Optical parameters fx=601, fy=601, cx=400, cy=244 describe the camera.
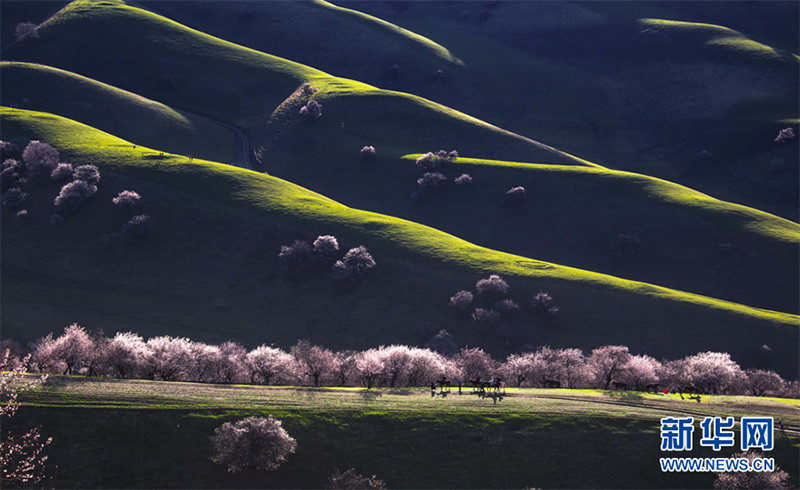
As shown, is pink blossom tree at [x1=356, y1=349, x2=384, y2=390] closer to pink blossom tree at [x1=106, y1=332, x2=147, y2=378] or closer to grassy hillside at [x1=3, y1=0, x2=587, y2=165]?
pink blossom tree at [x1=106, y1=332, x2=147, y2=378]

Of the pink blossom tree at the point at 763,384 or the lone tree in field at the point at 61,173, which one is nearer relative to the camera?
the pink blossom tree at the point at 763,384

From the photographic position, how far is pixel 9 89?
15275cm

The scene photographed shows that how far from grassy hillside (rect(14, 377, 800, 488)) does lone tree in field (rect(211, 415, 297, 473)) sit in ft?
2.86

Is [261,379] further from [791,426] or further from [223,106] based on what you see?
[223,106]

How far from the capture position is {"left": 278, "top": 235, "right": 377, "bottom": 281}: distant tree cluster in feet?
320

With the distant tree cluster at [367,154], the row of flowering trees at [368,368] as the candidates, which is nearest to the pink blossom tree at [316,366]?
the row of flowering trees at [368,368]

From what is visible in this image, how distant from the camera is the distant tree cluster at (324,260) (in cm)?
9756

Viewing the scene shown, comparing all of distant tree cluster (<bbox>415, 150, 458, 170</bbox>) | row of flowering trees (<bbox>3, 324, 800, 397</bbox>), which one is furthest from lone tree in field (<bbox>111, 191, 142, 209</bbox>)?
distant tree cluster (<bbox>415, 150, 458, 170</bbox>)

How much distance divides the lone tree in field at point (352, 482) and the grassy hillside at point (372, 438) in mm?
937

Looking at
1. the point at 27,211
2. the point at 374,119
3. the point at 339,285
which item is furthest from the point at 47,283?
the point at 374,119

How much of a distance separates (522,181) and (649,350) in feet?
192

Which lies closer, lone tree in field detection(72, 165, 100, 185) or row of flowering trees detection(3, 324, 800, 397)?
row of flowering trees detection(3, 324, 800, 397)
